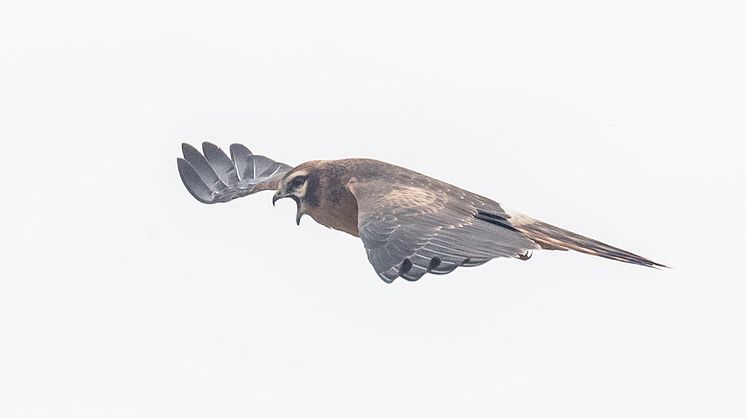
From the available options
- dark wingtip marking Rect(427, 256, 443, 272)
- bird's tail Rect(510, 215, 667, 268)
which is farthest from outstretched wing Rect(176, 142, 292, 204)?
dark wingtip marking Rect(427, 256, 443, 272)

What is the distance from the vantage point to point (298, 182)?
18.2 meters

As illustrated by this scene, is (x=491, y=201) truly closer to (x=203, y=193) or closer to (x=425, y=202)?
(x=425, y=202)

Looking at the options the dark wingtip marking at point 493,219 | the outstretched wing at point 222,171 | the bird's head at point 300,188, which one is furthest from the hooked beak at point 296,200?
the dark wingtip marking at point 493,219

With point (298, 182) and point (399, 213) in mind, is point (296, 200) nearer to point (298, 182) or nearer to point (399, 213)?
point (298, 182)

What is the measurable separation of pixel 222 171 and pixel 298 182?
2.15 metres

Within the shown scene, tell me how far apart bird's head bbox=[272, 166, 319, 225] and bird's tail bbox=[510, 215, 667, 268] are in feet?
6.45

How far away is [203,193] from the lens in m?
19.9

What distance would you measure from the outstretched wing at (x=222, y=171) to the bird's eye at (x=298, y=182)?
1222 millimetres

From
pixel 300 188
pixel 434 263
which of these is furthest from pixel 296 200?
pixel 434 263

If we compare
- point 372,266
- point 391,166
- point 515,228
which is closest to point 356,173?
point 391,166

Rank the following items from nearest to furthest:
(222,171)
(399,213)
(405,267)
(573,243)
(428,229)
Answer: (405,267)
(428,229)
(399,213)
(573,243)
(222,171)

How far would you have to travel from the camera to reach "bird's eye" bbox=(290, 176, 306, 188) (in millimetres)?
18219

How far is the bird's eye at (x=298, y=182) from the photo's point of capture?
1822cm

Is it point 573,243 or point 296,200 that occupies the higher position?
point 296,200
